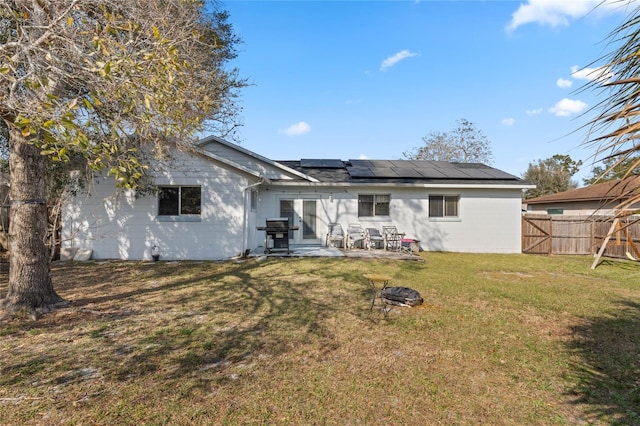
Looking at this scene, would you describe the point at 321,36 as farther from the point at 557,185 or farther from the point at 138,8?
the point at 557,185

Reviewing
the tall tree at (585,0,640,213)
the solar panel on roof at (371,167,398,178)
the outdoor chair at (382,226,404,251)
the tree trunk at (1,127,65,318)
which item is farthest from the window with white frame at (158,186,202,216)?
the tall tree at (585,0,640,213)

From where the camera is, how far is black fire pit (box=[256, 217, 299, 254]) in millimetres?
10781

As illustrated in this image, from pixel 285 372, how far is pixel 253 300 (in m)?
2.71

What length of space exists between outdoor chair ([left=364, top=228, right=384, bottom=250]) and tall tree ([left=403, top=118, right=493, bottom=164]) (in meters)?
22.3

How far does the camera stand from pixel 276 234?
11.1m

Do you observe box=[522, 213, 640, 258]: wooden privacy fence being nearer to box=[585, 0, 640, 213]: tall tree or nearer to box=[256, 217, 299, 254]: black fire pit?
box=[256, 217, 299, 254]: black fire pit

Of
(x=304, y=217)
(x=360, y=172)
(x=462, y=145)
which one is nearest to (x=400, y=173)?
(x=360, y=172)

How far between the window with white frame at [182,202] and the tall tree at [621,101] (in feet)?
35.3

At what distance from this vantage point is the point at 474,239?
545 inches

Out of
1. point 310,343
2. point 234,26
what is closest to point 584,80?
point 310,343

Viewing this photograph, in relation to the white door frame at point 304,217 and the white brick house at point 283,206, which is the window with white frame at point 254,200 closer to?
the white brick house at point 283,206

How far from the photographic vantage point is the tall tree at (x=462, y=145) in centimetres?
3216

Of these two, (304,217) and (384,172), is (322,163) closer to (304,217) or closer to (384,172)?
(384,172)

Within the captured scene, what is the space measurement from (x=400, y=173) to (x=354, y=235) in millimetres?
3759
